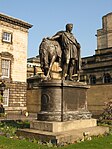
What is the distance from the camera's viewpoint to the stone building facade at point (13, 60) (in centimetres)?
3288

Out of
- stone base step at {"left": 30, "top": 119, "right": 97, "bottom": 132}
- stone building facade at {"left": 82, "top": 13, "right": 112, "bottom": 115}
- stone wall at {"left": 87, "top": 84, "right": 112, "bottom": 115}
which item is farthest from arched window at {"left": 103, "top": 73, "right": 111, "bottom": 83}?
stone base step at {"left": 30, "top": 119, "right": 97, "bottom": 132}

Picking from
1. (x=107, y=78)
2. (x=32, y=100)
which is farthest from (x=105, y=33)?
(x=32, y=100)

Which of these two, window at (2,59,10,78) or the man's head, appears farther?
window at (2,59,10,78)

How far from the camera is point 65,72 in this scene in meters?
11.6

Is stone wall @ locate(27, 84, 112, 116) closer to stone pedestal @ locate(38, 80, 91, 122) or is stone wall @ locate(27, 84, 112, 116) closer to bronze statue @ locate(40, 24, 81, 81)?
bronze statue @ locate(40, 24, 81, 81)

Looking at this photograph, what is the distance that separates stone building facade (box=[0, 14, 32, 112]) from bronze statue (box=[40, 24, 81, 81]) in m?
21.5

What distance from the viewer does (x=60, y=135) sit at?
29.4ft

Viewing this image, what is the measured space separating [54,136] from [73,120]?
77.6 inches

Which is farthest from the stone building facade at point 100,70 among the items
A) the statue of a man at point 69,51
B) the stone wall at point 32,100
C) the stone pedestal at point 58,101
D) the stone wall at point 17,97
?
the stone pedestal at point 58,101

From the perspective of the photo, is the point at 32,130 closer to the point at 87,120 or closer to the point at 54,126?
the point at 54,126

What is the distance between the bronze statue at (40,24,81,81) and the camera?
37.9 ft

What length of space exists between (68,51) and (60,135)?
13.8 ft

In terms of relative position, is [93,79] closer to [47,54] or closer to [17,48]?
[17,48]

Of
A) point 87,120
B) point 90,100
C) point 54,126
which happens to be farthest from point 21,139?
point 90,100
